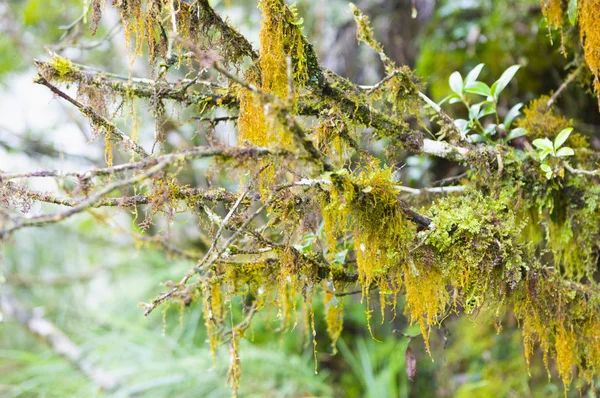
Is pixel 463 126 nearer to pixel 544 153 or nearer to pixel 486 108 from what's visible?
pixel 486 108

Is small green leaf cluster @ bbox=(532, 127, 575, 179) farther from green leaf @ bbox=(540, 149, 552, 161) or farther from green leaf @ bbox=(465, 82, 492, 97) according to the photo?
green leaf @ bbox=(465, 82, 492, 97)

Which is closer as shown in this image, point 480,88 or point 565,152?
point 565,152

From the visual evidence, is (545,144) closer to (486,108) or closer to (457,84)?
(486,108)

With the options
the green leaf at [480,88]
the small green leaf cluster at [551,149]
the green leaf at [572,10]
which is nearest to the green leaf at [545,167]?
the small green leaf cluster at [551,149]

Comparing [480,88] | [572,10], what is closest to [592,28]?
[572,10]

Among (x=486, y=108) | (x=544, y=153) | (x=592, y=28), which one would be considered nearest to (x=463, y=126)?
(x=486, y=108)

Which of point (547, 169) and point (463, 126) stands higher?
point (463, 126)

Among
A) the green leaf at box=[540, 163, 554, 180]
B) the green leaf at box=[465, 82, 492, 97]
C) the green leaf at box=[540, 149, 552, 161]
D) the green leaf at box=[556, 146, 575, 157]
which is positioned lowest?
the green leaf at box=[540, 163, 554, 180]

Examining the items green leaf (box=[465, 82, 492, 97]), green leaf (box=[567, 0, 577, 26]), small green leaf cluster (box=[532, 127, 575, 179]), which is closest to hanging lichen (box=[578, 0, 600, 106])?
green leaf (box=[567, 0, 577, 26])

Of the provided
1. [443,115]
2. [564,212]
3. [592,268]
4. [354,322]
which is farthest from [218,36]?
[354,322]

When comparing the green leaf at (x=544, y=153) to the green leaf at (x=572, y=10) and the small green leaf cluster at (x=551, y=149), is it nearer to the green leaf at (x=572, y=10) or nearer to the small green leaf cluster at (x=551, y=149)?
the small green leaf cluster at (x=551, y=149)

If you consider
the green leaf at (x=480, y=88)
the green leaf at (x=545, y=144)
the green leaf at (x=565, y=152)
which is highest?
the green leaf at (x=480, y=88)

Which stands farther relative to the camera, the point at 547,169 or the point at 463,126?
the point at 463,126

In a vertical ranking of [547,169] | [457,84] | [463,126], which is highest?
[457,84]
